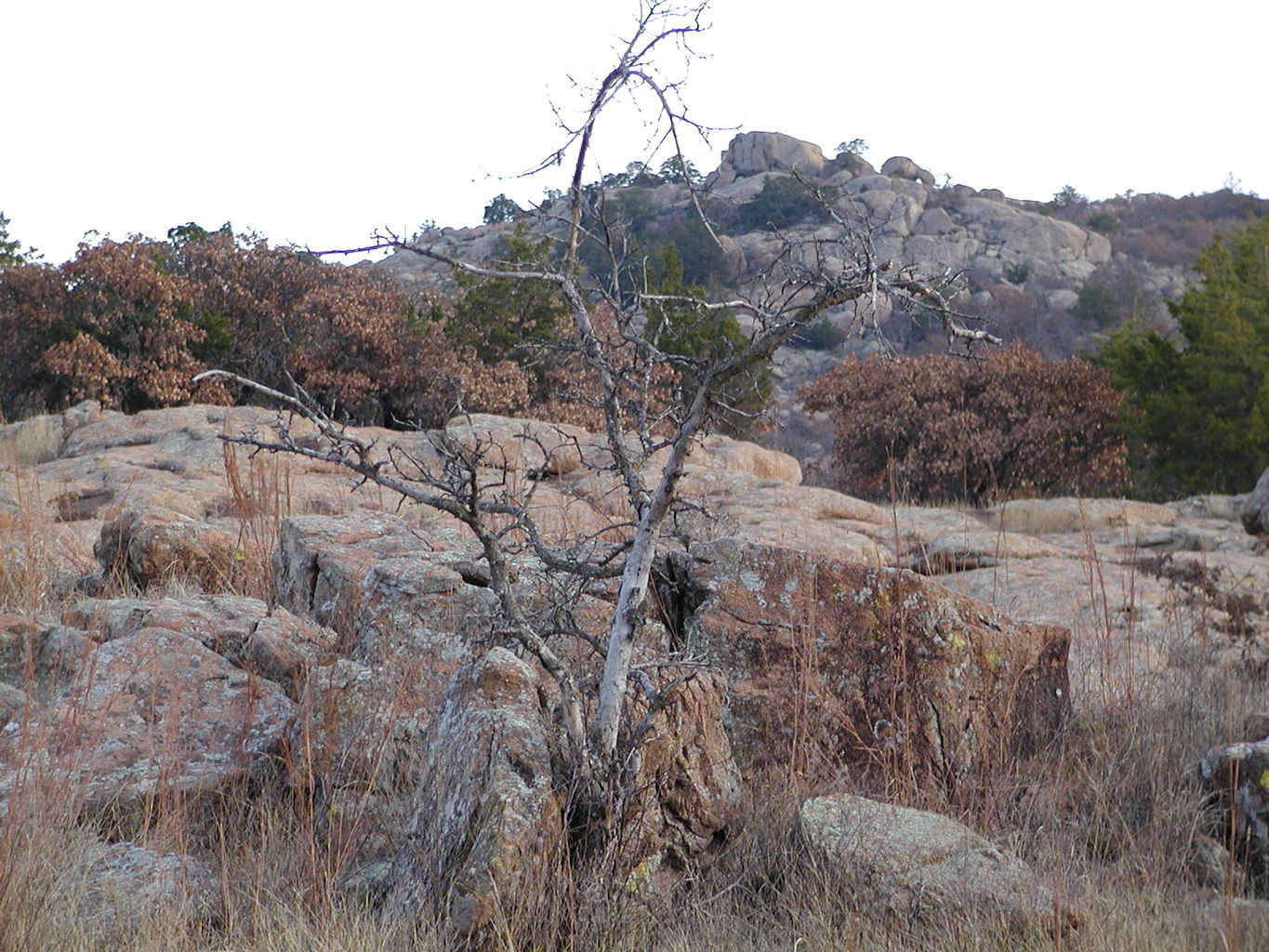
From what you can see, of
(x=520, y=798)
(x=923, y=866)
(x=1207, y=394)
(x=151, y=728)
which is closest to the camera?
(x=520, y=798)

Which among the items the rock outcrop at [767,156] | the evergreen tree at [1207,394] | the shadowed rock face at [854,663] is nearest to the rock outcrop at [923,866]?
the shadowed rock face at [854,663]

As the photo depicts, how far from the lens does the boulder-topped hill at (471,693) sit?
114 inches

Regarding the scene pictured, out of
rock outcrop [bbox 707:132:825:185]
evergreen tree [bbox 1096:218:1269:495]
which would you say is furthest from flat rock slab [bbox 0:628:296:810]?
rock outcrop [bbox 707:132:825:185]

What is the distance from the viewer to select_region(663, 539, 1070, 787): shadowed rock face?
380 centimetres

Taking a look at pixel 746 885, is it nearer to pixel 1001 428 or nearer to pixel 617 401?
pixel 617 401

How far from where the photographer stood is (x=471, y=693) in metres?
3.11

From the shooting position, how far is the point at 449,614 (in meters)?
4.00

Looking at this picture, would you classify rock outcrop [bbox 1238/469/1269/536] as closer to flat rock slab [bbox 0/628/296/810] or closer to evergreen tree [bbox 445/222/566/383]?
evergreen tree [bbox 445/222/566/383]

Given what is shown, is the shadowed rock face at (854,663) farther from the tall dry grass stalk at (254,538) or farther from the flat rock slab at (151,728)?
the tall dry grass stalk at (254,538)

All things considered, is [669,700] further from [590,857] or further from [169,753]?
[169,753]

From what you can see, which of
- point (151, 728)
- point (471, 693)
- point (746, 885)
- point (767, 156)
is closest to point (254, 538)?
point (151, 728)

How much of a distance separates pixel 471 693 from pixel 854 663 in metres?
1.50

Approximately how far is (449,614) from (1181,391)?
17135mm

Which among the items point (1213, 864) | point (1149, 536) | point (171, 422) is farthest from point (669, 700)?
point (171, 422)
